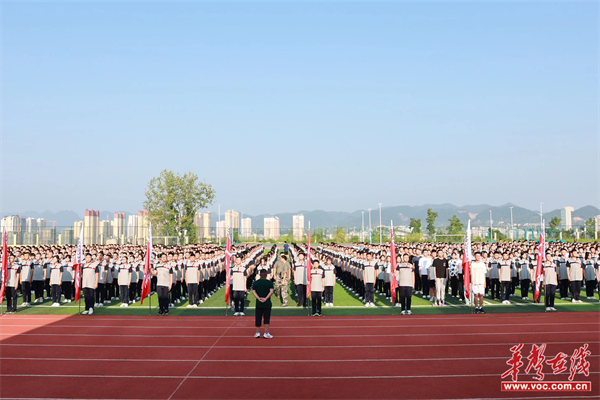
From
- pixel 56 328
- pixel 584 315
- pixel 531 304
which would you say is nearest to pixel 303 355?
pixel 56 328

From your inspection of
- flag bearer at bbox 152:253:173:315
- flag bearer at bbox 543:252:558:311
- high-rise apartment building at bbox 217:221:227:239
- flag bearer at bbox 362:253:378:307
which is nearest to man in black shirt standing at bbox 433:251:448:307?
flag bearer at bbox 362:253:378:307

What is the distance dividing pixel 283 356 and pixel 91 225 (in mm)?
54790

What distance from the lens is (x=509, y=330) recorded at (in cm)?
1173

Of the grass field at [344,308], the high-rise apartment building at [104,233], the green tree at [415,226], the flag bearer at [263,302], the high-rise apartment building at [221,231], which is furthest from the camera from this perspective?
the green tree at [415,226]

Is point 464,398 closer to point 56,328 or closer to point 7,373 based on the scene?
point 7,373

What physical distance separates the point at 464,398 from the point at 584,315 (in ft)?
28.8

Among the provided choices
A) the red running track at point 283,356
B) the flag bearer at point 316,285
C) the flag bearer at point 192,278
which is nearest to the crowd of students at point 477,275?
the red running track at point 283,356

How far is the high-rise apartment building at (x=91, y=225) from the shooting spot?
4804 centimetres

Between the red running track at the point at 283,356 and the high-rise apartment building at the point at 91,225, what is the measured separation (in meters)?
36.4

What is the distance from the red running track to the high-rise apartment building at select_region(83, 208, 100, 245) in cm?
3643

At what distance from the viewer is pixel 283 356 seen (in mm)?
9375

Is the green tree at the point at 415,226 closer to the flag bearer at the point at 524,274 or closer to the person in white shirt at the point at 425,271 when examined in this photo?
the person in white shirt at the point at 425,271

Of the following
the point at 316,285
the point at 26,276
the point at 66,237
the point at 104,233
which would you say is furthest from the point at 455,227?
the point at 26,276

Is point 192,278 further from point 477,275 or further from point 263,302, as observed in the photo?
point 477,275
